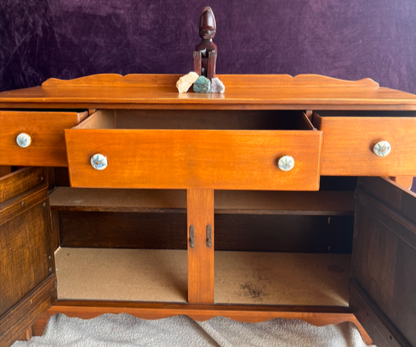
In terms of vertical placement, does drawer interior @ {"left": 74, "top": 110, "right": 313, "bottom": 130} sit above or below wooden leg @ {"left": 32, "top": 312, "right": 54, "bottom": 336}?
above

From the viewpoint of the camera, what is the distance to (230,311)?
1167 millimetres

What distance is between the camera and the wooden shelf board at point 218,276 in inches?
48.2

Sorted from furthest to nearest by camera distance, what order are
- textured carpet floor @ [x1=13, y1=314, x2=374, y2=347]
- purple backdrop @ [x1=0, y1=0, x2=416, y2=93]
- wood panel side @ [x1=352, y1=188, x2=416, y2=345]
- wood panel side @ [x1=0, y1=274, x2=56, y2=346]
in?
purple backdrop @ [x1=0, y1=0, x2=416, y2=93] → textured carpet floor @ [x1=13, y1=314, x2=374, y2=347] → wood panel side @ [x1=0, y1=274, x2=56, y2=346] → wood panel side @ [x1=352, y1=188, x2=416, y2=345]

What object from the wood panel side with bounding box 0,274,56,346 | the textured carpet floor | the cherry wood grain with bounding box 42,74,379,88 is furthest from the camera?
the cherry wood grain with bounding box 42,74,379,88

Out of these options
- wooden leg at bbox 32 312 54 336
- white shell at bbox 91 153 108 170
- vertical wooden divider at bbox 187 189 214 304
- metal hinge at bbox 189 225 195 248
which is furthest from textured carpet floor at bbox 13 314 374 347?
white shell at bbox 91 153 108 170

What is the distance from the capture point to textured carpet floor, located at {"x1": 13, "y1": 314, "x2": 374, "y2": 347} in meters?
1.18

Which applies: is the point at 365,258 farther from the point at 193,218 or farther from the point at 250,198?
the point at 193,218

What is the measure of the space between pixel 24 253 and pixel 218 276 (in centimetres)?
61

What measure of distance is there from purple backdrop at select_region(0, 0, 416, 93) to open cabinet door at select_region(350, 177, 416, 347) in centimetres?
61

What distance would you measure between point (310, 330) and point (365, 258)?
32cm

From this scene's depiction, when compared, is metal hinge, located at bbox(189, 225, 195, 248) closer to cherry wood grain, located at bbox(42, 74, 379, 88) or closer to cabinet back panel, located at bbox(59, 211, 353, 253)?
cabinet back panel, located at bbox(59, 211, 353, 253)

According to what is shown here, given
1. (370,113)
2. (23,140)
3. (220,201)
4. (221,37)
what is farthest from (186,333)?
(221,37)

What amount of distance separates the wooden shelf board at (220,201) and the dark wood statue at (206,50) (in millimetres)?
406

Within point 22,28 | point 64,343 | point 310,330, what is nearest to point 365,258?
point 310,330
